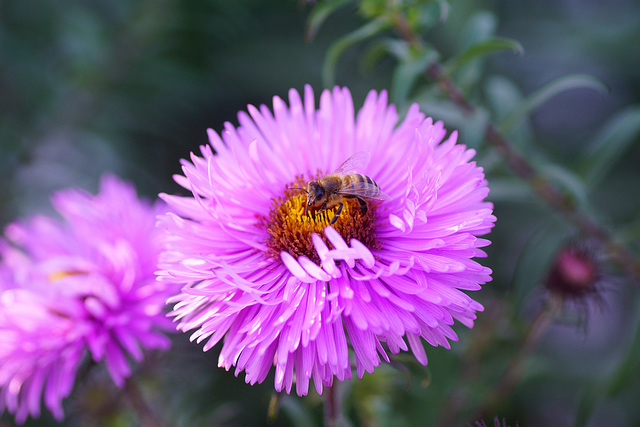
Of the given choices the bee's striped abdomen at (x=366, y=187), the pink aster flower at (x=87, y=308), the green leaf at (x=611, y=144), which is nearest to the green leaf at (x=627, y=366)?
the green leaf at (x=611, y=144)

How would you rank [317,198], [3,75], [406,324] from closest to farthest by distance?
[406,324] < [317,198] < [3,75]

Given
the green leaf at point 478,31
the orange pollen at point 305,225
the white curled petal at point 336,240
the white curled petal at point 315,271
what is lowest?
the white curled petal at point 315,271

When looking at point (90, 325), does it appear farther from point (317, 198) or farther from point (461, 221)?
point (461, 221)

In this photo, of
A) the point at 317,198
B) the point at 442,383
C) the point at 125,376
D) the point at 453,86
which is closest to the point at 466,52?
the point at 453,86

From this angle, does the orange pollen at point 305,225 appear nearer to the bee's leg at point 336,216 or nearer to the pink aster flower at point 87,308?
the bee's leg at point 336,216

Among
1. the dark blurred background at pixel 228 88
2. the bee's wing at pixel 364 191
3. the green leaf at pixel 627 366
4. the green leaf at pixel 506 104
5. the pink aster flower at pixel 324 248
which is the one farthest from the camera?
the dark blurred background at pixel 228 88

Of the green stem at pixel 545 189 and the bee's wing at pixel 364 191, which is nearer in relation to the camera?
the bee's wing at pixel 364 191

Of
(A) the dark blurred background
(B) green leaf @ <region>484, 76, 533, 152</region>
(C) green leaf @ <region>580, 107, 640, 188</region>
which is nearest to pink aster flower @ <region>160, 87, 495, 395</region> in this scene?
(B) green leaf @ <region>484, 76, 533, 152</region>

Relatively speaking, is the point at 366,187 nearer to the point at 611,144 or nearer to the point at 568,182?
the point at 568,182
